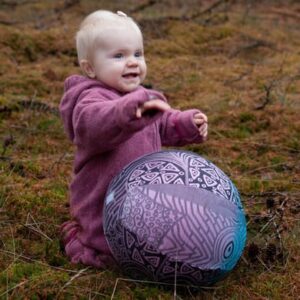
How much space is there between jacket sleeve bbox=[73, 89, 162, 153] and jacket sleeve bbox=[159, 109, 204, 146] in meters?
0.37

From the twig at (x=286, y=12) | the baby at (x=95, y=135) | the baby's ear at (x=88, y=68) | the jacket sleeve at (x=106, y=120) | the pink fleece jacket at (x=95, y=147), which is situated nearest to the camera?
the jacket sleeve at (x=106, y=120)

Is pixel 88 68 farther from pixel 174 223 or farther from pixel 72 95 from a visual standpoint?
pixel 174 223

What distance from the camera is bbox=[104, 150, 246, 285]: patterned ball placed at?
316 centimetres

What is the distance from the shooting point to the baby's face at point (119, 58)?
354cm

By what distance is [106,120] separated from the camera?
3209mm

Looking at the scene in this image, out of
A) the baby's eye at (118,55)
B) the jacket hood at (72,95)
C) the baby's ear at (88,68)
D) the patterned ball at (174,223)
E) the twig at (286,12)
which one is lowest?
the twig at (286,12)

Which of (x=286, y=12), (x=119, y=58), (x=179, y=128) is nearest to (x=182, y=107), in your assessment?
(x=179, y=128)

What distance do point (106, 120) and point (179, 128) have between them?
1.88ft

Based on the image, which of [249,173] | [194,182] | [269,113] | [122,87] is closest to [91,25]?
[122,87]

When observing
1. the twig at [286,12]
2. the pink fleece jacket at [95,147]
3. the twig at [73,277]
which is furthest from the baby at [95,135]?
the twig at [286,12]

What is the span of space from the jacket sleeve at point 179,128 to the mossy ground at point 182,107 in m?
0.66

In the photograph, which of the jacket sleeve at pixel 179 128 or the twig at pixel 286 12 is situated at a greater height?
the jacket sleeve at pixel 179 128

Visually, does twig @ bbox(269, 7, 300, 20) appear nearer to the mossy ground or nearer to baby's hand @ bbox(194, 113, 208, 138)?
the mossy ground

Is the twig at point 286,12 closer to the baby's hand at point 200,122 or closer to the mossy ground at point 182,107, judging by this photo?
the mossy ground at point 182,107
